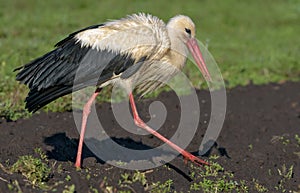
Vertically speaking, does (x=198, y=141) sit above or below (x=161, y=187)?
below

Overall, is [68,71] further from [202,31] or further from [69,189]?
[202,31]

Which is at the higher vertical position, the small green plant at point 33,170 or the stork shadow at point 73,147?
the small green plant at point 33,170

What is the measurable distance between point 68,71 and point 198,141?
6.03 ft

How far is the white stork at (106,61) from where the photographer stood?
5.72 m

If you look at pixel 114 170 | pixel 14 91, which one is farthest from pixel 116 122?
pixel 114 170

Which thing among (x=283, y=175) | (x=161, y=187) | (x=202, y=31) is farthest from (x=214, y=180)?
(x=202, y=31)

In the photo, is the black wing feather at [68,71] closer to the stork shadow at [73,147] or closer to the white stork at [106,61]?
the white stork at [106,61]

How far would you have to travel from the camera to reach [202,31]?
1248cm

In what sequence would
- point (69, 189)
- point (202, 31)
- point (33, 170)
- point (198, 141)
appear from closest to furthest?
1. point (69, 189)
2. point (33, 170)
3. point (198, 141)
4. point (202, 31)

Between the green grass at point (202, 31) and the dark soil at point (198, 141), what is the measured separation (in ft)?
1.41

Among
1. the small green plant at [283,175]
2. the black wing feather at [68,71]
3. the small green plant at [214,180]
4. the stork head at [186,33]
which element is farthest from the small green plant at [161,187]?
the stork head at [186,33]

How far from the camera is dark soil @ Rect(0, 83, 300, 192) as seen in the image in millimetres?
5227

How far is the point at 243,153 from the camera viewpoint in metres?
6.52

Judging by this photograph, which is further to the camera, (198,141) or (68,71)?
(198,141)
